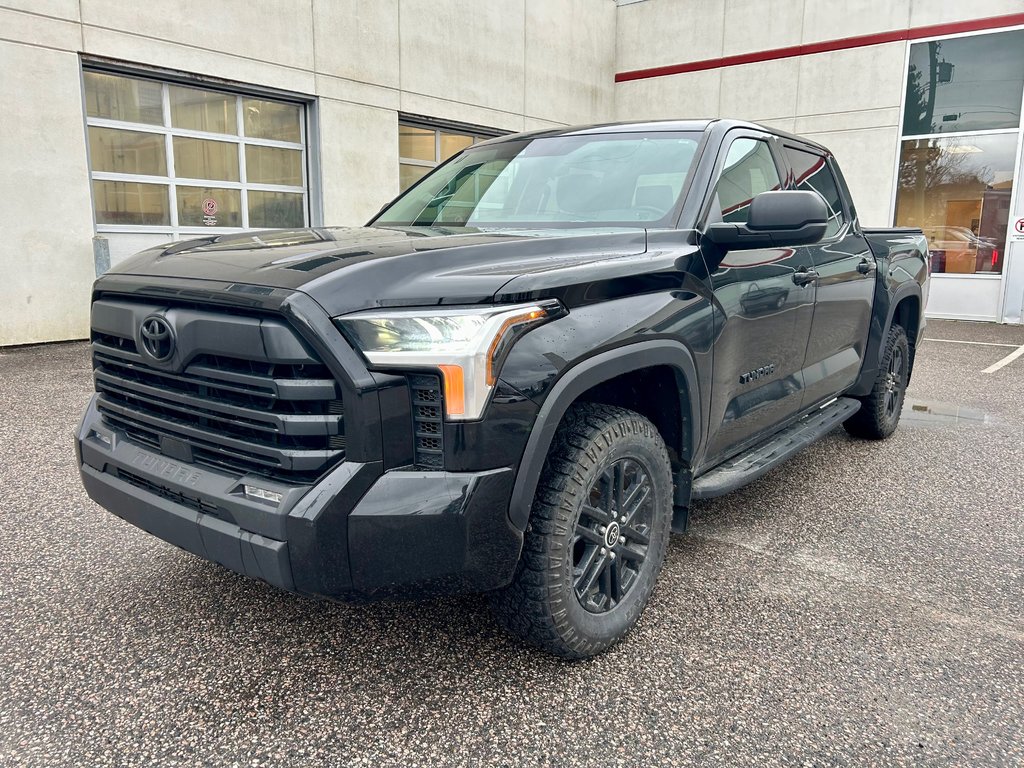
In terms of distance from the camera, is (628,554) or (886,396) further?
(886,396)

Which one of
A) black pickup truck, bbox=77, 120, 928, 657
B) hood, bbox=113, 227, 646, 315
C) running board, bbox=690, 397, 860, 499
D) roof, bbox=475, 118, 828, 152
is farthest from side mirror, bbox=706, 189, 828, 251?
running board, bbox=690, 397, 860, 499

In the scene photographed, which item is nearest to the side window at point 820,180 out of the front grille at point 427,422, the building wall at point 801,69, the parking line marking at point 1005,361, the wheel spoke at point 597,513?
the wheel spoke at point 597,513

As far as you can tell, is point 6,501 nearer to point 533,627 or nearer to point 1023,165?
point 533,627

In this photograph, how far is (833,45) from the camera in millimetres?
13195

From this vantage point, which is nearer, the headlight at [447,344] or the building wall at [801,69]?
the headlight at [447,344]

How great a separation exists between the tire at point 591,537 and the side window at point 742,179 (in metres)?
1.05

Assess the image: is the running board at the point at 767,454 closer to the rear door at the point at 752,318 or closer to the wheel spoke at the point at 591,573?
the rear door at the point at 752,318

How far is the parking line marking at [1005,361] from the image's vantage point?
809cm

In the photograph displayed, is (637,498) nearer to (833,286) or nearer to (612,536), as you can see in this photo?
(612,536)

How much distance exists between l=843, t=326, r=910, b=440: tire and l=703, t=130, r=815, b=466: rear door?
1.50 metres

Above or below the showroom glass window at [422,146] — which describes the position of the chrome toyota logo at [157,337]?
below

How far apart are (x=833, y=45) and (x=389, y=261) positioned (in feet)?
45.0

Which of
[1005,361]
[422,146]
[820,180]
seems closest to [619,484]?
[820,180]

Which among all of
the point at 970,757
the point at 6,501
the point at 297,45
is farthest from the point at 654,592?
the point at 297,45
